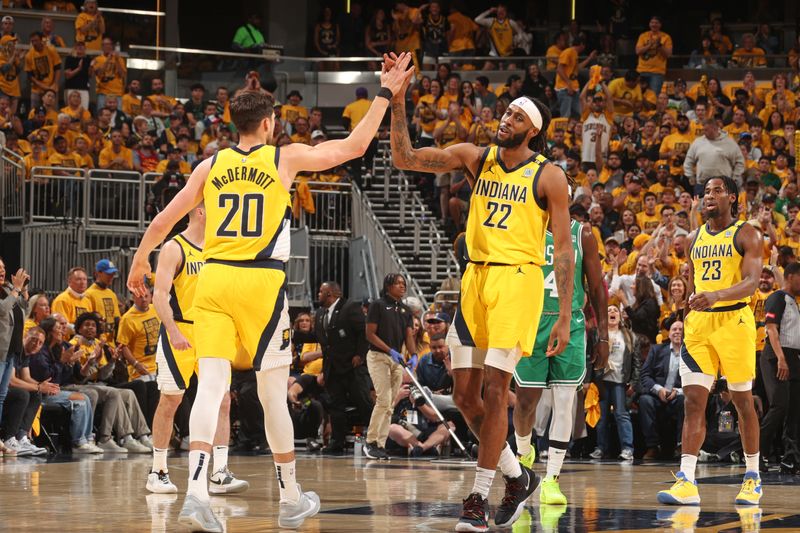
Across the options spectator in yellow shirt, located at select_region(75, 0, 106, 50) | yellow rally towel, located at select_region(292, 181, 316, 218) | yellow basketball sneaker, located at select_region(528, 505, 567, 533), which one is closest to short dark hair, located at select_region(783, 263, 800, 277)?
yellow basketball sneaker, located at select_region(528, 505, 567, 533)

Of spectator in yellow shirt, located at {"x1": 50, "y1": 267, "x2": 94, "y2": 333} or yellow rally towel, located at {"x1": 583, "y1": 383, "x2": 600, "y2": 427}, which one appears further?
spectator in yellow shirt, located at {"x1": 50, "y1": 267, "x2": 94, "y2": 333}

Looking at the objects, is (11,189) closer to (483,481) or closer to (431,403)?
(431,403)

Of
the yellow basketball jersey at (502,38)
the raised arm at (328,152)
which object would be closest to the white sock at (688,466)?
the raised arm at (328,152)

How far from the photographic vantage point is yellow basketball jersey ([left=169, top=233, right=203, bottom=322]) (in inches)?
387

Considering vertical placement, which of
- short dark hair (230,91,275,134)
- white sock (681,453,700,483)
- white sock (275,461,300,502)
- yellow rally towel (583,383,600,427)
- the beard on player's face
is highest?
short dark hair (230,91,275,134)

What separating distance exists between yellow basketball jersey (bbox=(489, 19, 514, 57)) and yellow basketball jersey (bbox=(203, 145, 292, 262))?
835 inches

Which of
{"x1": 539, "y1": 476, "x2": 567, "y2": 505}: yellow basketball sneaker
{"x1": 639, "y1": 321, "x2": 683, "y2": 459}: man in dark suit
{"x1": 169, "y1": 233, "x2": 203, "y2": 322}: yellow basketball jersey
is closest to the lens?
{"x1": 539, "y1": 476, "x2": 567, "y2": 505}: yellow basketball sneaker

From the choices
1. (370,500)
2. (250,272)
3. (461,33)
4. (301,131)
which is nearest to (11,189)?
(301,131)

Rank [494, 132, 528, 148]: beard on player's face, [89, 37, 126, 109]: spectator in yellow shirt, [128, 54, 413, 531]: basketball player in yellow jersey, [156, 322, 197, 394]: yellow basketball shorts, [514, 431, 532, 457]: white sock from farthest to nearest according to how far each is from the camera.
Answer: [89, 37, 126, 109]: spectator in yellow shirt
[156, 322, 197, 394]: yellow basketball shorts
[514, 431, 532, 457]: white sock
[494, 132, 528, 148]: beard on player's face
[128, 54, 413, 531]: basketball player in yellow jersey

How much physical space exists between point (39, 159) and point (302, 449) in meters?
7.13

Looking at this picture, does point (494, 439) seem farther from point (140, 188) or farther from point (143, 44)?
point (143, 44)

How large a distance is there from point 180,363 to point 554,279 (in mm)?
2910

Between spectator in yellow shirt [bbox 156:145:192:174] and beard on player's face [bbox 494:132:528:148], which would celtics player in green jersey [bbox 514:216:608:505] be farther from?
spectator in yellow shirt [bbox 156:145:192:174]

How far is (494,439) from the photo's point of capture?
7637 mm
